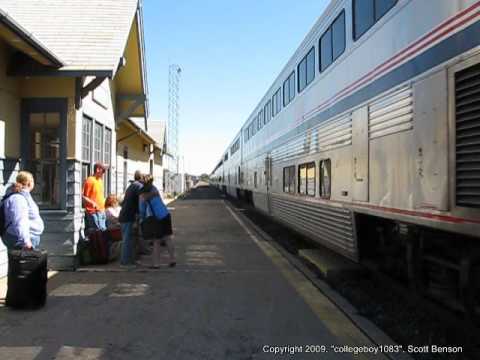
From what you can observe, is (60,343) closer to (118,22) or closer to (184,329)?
(184,329)

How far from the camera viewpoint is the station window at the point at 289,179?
10.9 m

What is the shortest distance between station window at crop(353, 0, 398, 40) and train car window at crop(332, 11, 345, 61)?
0.48 metres

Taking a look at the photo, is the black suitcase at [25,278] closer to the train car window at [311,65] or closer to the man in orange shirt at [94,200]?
the man in orange shirt at [94,200]

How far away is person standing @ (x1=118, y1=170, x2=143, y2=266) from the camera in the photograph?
876 centimetres

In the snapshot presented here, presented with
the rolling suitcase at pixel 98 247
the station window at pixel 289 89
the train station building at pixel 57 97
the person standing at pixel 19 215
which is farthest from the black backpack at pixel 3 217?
the station window at pixel 289 89

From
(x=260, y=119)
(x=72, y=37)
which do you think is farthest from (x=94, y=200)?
(x=260, y=119)

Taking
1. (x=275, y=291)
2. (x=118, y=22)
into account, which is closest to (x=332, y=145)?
(x=275, y=291)

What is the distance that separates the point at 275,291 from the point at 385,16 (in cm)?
369

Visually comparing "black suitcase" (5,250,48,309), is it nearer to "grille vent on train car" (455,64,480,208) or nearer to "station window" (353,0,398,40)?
"grille vent on train car" (455,64,480,208)

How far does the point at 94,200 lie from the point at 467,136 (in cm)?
628

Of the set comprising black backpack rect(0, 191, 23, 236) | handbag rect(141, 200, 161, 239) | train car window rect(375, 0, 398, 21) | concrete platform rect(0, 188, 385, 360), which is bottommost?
concrete platform rect(0, 188, 385, 360)

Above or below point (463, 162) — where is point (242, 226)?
below

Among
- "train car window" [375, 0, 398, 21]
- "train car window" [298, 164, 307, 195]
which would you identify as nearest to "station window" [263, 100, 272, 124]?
"train car window" [298, 164, 307, 195]

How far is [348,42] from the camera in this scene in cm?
707
